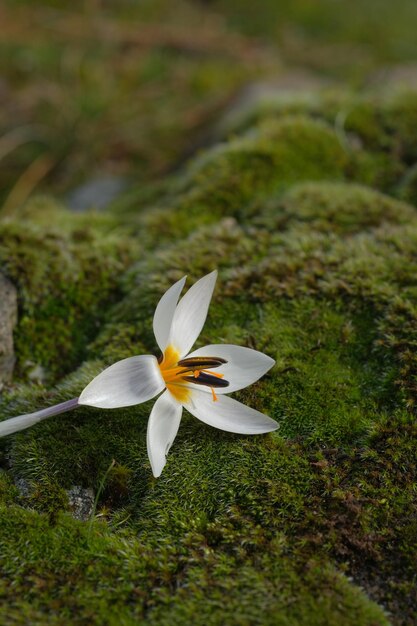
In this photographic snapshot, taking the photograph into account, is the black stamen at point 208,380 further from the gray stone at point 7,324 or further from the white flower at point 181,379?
the gray stone at point 7,324

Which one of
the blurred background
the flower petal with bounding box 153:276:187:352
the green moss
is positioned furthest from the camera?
the blurred background

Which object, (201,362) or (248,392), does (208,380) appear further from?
(248,392)

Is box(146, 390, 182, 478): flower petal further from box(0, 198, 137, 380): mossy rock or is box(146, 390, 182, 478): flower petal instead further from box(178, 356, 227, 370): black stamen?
box(0, 198, 137, 380): mossy rock

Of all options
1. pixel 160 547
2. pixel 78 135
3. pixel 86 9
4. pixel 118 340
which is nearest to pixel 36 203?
pixel 78 135

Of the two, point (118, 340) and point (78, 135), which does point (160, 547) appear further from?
point (78, 135)

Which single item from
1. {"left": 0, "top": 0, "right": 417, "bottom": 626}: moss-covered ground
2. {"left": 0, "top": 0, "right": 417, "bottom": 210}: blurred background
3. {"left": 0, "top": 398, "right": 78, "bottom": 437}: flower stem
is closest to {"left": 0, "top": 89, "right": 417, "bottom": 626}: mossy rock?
{"left": 0, "top": 0, "right": 417, "bottom": 626}: moss-covered ground

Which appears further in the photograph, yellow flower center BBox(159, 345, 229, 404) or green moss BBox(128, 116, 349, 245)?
green moss BBox(128, 116, 349, 245)

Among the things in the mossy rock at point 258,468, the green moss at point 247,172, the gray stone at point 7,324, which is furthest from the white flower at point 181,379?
the green moss at point 247,172
